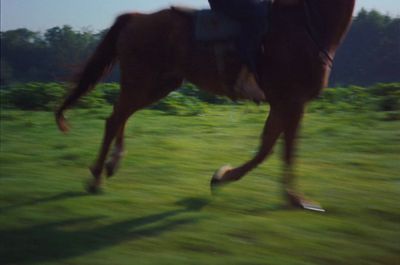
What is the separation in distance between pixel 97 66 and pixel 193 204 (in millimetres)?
2030

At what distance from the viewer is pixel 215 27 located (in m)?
6.01

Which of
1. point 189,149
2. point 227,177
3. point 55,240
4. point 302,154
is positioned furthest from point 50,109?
point 55,240

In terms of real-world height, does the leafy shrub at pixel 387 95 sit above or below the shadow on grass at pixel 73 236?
above

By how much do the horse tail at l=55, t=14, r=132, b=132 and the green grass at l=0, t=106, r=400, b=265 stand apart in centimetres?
84

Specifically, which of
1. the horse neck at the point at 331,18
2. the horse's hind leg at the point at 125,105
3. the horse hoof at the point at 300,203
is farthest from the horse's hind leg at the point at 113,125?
the horse neck at the point at 331,18

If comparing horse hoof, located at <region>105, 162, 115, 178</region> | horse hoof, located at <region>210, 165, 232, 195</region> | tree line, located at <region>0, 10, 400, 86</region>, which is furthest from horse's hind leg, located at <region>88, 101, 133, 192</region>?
tree line, located at <region>0, 10, 400, 86</region>

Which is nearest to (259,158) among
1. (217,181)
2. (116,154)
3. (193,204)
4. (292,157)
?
(292,157)

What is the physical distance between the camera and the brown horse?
5695mm

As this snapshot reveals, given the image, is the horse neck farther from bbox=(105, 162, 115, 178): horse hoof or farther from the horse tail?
bbox=(105, 162, 115, 178): horse hoof

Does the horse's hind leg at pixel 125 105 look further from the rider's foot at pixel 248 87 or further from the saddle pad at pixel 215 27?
the rider's foot at pixel 248 87

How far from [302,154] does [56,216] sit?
12.5ft

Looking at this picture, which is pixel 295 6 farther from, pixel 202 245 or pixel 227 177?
pixel 202 245

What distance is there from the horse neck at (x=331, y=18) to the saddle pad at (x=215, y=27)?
0.72 meters

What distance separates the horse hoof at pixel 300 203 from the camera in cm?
552
